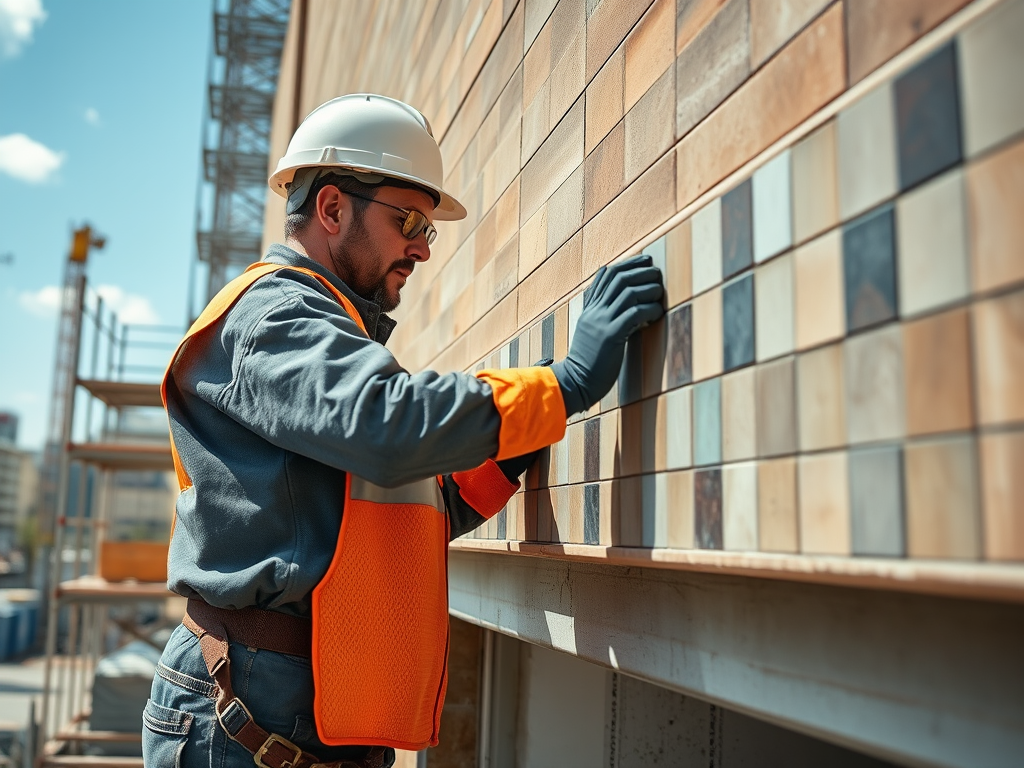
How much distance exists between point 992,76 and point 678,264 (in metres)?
0.69

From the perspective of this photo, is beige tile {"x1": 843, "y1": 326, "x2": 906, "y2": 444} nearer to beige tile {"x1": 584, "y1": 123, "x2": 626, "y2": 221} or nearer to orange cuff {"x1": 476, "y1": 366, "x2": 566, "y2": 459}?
orange cuff {"x1": 476, "y1": 366, "x2": 566, "y2": 459}

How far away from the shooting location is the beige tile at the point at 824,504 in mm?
1052

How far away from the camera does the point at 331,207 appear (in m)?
2.28

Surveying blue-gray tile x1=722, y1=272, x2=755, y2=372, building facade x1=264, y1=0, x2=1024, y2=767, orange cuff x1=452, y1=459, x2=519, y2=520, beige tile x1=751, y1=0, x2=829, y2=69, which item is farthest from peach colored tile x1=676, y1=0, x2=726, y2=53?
orange cuff x1=452, y1=459, x2=519, y2=520

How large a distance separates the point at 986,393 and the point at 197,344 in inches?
64.4

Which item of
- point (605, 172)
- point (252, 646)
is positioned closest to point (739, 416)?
point (605, 172)

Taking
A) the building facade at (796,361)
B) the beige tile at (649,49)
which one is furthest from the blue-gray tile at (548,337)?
the beige tile at (649,49)

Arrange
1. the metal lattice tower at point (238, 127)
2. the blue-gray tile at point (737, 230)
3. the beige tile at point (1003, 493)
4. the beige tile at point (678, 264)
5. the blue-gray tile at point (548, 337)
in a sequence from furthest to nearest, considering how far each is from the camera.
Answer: the metal lattice tower at point (238, 127) < the blue-gray tile at point (548, 337) < the beige tile at point (678, 264) < the blue-gray tile at point (737, 230) < the beige tile at point (1003, 493)

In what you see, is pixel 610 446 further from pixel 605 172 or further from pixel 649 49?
pixel 649 49

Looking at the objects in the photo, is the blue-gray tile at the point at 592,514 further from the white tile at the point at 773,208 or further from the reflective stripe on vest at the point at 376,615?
the white tile at the point at 773,208

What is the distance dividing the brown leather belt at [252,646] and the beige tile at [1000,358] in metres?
1.52

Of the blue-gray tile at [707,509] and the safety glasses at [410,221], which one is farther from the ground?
the safety glasses at [410,221]

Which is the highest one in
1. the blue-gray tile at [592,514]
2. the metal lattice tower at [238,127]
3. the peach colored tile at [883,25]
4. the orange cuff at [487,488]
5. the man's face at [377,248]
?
the metal lattice tower at [238,127]

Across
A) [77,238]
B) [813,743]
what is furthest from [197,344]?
[77,238]
